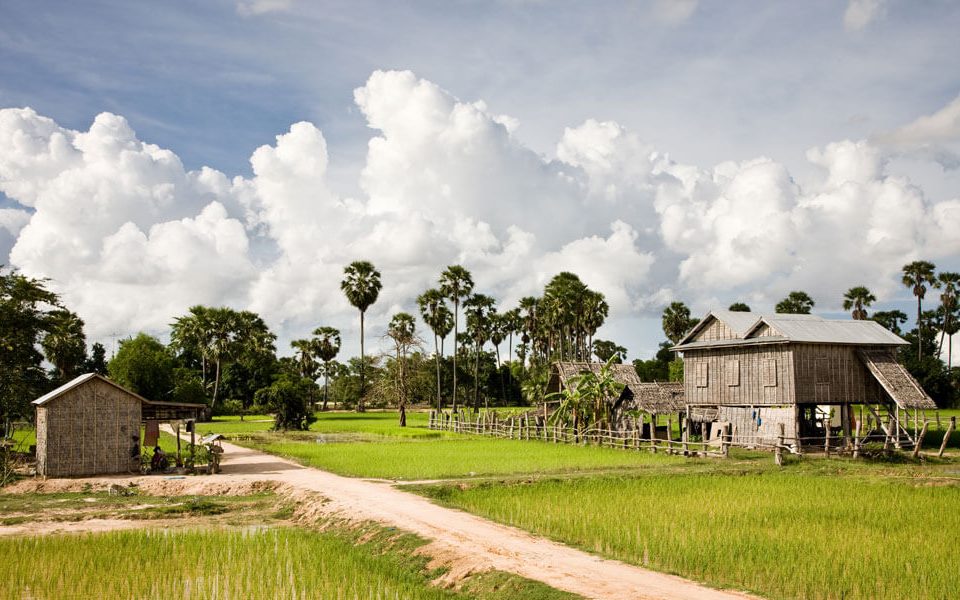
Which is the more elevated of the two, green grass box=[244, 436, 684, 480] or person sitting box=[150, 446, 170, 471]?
person sitting box=[150, 446, 170, 471]

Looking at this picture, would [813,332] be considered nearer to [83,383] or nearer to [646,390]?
[646,390]

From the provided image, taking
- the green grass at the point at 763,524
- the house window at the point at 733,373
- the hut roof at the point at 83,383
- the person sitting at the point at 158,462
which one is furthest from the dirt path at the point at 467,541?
the house window at the point at 733,373

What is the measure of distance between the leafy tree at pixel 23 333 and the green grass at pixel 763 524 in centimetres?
2237

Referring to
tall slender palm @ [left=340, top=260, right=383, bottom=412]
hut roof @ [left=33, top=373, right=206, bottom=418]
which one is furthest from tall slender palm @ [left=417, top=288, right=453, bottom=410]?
hut roof @ [left=33, top=373, right=206, bottom=418]

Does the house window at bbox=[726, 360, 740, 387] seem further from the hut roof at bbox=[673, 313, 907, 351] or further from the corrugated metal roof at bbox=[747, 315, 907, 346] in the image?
the corrugated metal roof at bbox=[747, 315, 907, 346]

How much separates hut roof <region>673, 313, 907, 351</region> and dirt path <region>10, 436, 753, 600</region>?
19.9 m

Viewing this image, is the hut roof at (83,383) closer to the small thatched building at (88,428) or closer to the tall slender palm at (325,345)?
the small thatched building at (88,428)

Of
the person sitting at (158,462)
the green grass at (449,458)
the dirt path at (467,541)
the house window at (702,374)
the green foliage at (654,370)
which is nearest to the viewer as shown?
the dirt path at (467,541)

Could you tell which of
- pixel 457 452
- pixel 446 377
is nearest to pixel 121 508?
pixel 457 452

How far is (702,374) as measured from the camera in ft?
126

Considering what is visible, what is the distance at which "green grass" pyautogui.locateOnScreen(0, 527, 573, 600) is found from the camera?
12188 millimetres

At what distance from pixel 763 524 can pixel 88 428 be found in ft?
71.5

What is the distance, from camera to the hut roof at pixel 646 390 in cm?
3866

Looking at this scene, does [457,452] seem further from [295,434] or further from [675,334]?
[675,334]
